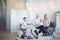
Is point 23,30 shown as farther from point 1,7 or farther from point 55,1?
point 1,7

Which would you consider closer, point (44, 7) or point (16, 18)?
point (16, 18)

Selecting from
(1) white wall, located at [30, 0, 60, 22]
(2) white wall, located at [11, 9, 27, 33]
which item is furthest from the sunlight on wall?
(2) white wall, located at [11, 9, 27, 33]

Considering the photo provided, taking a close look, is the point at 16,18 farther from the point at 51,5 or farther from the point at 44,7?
the point at 51,5

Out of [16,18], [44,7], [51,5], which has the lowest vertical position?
[16,18]

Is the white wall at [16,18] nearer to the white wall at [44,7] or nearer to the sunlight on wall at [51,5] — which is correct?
the white wall at [44,7]

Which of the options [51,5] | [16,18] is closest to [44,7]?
[51,5]

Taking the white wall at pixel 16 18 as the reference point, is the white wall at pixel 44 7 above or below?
above

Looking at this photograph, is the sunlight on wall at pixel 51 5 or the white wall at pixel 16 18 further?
the sunlight on wall at pixel 51 5

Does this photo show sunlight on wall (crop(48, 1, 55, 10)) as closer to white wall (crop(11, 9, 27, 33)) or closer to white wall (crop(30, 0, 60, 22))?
white wall (crop(30, 0, 60, 22))

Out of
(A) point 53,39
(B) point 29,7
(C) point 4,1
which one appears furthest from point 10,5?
(A) point 53,39

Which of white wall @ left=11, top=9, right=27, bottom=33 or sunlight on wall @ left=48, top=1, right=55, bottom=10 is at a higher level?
sunlight on wall @ left=48, top=1, right=55, bottom=10

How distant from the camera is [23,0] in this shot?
9398 millimetres

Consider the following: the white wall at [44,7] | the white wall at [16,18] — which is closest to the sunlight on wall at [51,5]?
the white wall at [44,7]

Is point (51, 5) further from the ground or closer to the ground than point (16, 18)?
further from the ground
